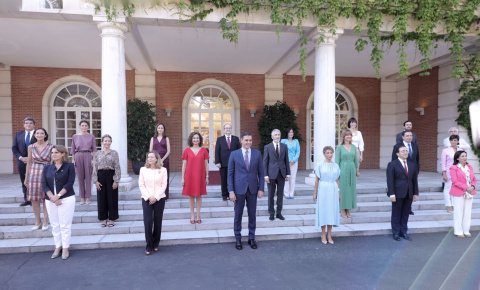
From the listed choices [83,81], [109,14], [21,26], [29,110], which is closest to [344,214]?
[109,14]

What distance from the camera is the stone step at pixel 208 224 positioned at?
476 centimetres

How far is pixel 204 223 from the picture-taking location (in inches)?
203

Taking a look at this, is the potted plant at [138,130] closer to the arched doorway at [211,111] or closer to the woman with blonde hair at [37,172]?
the arched doorway at [211,111]

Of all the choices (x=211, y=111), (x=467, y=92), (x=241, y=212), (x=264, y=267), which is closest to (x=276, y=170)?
(x=241, y=212)

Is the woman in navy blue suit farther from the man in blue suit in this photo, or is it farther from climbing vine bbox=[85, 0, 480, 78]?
climbing vine bbox=[85, 0, 480, 78]

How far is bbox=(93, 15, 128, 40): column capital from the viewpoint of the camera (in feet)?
20.0

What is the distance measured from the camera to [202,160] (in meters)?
5.08

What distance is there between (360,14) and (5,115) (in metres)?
12.6

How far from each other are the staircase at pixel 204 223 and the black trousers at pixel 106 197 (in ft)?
0.79

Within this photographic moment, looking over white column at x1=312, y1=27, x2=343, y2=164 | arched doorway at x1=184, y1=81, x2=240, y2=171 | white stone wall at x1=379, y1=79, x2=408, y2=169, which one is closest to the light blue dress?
white column at x1=312, y1=27, x2=343, y2=164

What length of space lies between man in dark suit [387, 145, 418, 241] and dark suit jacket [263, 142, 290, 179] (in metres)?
1.86

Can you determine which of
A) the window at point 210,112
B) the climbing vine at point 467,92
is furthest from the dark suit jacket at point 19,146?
the climbing vine at point 467,92

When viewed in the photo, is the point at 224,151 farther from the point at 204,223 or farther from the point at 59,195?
the point at 59,195

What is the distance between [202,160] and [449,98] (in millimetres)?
9749
